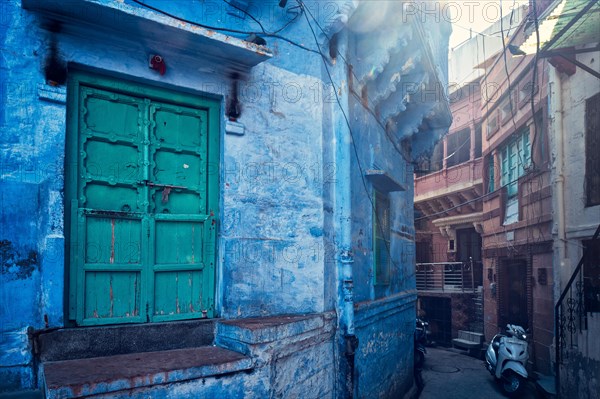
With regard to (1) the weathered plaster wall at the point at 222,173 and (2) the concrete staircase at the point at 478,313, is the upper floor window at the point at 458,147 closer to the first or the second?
(2) the concrete staircase at the point at 478,313

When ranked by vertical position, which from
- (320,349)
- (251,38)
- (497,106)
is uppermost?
(497,106)

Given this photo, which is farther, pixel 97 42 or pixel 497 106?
pixel 497 106

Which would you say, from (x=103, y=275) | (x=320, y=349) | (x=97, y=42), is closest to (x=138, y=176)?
(x=103, y=275)

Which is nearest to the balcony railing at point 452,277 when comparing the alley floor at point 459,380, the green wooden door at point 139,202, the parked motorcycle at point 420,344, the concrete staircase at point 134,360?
the alley floor at point 459,380

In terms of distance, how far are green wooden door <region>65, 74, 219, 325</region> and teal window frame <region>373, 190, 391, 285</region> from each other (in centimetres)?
303

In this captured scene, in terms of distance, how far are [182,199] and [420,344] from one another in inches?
363

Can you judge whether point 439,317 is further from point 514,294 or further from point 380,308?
point 380,308

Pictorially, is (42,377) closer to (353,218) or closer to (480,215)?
(353,218)

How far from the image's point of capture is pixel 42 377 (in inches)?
131

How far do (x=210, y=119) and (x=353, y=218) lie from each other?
2.14 metres

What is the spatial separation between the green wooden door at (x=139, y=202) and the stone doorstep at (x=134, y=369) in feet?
1.20

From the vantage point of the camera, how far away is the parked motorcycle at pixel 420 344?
1039 cm

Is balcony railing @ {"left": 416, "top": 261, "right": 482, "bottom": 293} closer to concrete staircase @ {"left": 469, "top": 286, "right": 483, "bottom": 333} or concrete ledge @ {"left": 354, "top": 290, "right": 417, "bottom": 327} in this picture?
concrete staircase @ {"left": 469, "top": 286, "right": 483, "bottom": 333}

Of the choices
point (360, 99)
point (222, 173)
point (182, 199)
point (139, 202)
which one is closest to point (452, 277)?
point (360, 99)
